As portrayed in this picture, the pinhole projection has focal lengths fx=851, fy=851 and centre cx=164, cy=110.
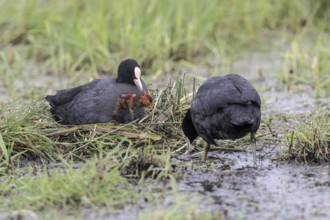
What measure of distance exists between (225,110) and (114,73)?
3.16 metres

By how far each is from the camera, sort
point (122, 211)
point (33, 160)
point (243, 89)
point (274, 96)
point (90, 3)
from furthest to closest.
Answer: point (90, 3)
point (274, 96)
point (33, 160)
point (243, 89)
point (122, 211)

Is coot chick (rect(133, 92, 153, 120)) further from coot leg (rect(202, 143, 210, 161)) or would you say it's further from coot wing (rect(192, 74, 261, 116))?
coot leg (rect(202, 143, 210, 161))

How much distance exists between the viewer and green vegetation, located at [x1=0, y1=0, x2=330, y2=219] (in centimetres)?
518

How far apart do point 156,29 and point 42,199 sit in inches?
175

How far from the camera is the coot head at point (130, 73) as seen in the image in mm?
6820

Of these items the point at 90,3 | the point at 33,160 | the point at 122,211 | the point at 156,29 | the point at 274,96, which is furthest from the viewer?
the point at 90,3

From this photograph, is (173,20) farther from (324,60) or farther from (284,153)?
(284,153)

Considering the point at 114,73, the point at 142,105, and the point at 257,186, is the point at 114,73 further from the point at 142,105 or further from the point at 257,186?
the point at 257,186

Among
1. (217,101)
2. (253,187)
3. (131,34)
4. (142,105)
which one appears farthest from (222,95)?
(131,34)

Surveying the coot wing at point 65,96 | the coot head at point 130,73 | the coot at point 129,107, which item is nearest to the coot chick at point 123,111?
the coot at point 129,107

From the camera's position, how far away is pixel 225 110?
578 cm

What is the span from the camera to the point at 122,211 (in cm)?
495

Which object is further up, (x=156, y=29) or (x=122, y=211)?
(x=156, y=29)

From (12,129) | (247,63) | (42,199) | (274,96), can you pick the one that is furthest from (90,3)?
(42,199)
